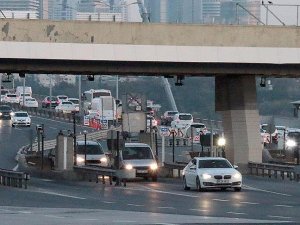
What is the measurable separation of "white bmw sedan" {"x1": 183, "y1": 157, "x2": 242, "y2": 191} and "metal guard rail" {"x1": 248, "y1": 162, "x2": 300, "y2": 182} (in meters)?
9.92

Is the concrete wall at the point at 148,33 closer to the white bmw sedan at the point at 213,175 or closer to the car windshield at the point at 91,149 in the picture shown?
the white bmw sedan at the point at 213,175

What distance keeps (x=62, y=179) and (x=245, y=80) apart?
32.9 ft

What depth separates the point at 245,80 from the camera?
212 ft

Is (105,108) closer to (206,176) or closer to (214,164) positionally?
(214,164)

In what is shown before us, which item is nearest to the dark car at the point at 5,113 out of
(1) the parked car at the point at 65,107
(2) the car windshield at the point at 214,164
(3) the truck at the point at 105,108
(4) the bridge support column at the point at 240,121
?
(3) the truck at the point at 105,108

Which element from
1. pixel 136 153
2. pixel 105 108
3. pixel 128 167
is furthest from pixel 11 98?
pixel 128 167

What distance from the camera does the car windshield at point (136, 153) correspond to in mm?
59250

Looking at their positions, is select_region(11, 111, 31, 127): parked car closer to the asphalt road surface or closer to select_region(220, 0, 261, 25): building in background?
select_region(220, 0, 261, 25): building in background

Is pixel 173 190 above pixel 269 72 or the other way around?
the other way around

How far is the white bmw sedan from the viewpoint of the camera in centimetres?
4691

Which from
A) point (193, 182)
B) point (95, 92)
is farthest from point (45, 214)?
point (95, 92)

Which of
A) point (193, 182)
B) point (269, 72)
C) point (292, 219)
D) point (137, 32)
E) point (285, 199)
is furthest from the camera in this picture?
point (269, 72)

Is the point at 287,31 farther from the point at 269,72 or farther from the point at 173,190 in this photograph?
the point at 173,190

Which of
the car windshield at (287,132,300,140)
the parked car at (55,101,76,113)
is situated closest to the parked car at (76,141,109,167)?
the car windshield at (287,132,300,140)
